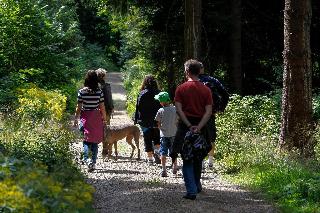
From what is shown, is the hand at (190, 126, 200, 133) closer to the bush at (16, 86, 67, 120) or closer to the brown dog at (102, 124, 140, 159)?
A: the brown dog at (102, 124, 140, 159)

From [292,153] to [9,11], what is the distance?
40.5ft

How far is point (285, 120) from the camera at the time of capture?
11375mm

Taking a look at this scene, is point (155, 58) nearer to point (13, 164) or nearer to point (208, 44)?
point (208, 44)

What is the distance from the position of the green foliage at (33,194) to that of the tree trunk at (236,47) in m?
13.0

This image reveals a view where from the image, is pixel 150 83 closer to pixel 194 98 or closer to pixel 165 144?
pixel 165 144

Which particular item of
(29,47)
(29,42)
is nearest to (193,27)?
(29,47)

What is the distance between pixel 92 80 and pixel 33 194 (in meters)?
5.93

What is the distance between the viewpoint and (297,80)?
11.2 meters

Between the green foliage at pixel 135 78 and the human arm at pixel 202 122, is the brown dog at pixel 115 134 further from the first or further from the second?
the green foliage at pixel 135 78

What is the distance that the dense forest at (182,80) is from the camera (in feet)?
26.4

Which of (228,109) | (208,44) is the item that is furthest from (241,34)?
(228,109)

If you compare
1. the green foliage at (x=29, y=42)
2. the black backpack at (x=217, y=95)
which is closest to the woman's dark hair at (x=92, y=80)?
the black backpack at (x=217, y=95)

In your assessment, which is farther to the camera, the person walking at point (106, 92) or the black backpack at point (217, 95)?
the person walking at point (106, 92)

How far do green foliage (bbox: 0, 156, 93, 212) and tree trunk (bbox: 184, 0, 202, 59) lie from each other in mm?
9901
